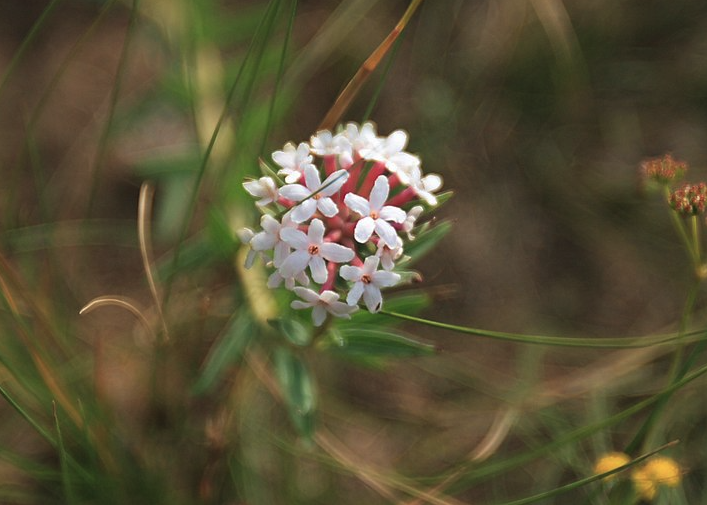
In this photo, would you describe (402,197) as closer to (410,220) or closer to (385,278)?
(410,220)

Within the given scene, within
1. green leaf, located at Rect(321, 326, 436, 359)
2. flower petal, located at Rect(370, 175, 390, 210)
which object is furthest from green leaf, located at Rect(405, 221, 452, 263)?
flower petal, located at Rect(370, 175, 390, 210)

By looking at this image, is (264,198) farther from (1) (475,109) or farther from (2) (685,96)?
(2) (685,96)

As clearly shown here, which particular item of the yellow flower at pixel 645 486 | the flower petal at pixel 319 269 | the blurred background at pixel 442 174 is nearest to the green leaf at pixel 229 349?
the blurred background at pixel 442 174

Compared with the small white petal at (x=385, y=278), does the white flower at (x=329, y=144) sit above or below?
above

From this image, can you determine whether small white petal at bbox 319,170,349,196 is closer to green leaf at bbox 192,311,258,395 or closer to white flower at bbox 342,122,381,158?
white flower at bbox 342,122,381,158

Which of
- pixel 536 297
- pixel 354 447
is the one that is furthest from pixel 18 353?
pixel 536 297

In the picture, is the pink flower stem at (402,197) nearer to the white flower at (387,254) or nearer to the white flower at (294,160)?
the white flower at (387,254)
